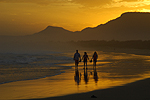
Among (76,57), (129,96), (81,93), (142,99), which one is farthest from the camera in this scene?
(76,57)

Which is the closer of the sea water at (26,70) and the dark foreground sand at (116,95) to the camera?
the dark foreground sand at (116,95)

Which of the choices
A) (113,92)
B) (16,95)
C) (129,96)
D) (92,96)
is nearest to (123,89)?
(113,92)

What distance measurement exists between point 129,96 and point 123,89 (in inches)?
61.0

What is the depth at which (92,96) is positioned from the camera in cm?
880

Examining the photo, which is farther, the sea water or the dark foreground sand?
the sea water

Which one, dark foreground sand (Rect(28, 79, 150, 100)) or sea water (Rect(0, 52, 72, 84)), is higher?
sea water (Rect(0, 52, 72, 84))

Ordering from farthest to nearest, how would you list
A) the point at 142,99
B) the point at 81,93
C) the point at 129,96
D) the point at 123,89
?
the point at 123,89 < the point at 81,93 < the point at 129,96 < the point at 142,99

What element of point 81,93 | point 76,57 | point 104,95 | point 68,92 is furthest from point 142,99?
point 76,57

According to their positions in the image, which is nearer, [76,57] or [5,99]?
[5,99]

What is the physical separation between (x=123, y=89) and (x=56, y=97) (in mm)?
3359

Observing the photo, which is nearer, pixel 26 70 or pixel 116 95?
pixel 116 95

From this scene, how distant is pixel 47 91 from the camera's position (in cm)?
1022

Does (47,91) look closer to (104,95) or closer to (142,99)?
(104,95)

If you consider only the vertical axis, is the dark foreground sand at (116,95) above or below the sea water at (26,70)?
below
